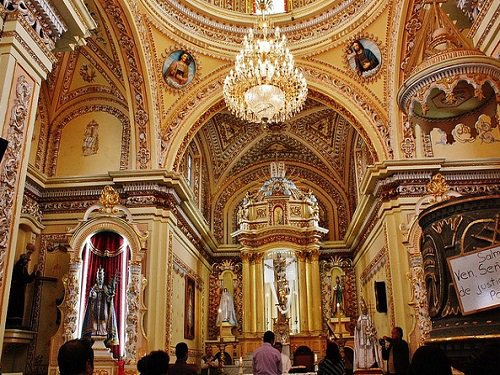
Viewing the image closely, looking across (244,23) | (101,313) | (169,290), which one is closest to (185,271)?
(169,290)

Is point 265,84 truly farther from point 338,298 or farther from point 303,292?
point 338,298

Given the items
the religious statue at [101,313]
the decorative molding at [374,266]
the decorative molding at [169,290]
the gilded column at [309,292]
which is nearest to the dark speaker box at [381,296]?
the decorative molding at [374,266]

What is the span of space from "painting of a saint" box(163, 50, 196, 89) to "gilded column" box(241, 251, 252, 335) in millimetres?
6328

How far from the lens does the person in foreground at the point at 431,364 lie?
232 centimetres

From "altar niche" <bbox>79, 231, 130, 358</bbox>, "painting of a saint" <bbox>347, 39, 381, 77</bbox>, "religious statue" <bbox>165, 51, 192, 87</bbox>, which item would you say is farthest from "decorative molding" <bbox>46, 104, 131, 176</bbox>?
"painting of a saint" <bbox>347, 39, 381, 77</bbox>

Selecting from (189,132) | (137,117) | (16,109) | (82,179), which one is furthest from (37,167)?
(16,109)

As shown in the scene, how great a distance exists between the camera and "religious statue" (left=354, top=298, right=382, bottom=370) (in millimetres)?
9961

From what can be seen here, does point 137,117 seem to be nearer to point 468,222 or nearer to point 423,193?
point 423,193

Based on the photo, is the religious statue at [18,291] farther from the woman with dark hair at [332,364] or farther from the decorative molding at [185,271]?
the woman with dark hair at [332,364]

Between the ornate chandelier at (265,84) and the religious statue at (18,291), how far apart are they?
5404 millimetres

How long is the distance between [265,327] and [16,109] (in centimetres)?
1242

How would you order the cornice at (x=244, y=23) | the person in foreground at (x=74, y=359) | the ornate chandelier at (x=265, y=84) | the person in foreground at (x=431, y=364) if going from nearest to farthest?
the person in foreground at (x=431, y=364) → the person in foreground at (x=74, y=359) → the ornate chandelier at (x=265, y=84) → the cornice at (x=244, y=23)

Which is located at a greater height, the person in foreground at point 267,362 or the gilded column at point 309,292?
the gilded column at point 309,292

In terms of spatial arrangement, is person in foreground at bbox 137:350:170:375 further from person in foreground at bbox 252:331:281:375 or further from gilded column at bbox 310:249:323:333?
gilded column at bbox 310:249:323:333
